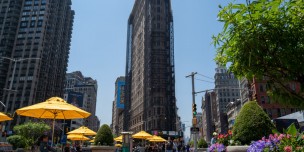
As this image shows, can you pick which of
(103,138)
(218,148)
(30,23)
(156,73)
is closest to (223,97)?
(156,73)

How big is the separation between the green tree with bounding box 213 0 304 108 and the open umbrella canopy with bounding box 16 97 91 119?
893 centimetres

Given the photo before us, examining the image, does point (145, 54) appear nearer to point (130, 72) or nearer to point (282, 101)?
point (130, 72)

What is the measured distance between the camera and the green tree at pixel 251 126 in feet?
29.5

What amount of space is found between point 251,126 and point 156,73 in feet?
309

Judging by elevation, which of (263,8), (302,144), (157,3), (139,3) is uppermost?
(139,3)

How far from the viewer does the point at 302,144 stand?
5.44m

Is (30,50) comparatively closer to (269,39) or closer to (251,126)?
(251,126)

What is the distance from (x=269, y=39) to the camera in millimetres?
4809

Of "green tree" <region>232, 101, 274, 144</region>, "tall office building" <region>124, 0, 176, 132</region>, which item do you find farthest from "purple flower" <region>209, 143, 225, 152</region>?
"tall office building" <region>124, 0, 176, 132</region>

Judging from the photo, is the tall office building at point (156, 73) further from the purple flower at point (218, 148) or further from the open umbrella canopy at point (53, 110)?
the purple flower at point (218, 148)

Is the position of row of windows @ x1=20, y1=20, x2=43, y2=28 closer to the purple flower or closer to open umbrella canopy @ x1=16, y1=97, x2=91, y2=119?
open umbrella canopy @ x1=16, y1=97, x2=91, y2=119

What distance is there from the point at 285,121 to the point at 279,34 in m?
18.3

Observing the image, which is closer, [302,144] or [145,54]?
[302,144]

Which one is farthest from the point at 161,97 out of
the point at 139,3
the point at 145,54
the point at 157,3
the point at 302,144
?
the point at 302,144
